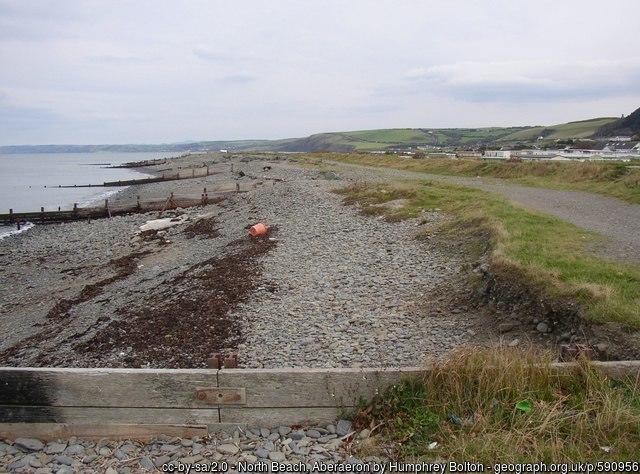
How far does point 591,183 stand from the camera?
1068 inches

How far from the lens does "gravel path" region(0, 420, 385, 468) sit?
4527mm

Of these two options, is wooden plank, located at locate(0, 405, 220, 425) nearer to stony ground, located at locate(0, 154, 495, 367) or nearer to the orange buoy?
stony ground, located at locate(0, 154, 495, 367)

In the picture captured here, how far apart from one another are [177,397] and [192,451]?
0.56 m

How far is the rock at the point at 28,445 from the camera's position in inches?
190

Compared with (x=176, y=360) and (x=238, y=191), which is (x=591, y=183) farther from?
(x=176, y=360)

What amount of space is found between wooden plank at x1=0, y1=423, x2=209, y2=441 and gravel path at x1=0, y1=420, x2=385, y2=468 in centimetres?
6

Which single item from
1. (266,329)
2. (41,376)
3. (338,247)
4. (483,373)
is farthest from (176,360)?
(338,247)

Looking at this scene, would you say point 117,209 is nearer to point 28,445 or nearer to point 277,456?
point 28,445

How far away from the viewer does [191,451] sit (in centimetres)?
475

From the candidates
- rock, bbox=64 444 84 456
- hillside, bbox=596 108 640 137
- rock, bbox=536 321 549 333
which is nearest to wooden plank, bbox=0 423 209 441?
rock, bbox=64 444 84 456

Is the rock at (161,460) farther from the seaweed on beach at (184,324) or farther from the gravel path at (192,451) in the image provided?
the seaweed on beach at (184,324)

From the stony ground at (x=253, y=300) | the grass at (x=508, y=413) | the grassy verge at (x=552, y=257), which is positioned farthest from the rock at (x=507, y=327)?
the grass at (x=508, y=413)

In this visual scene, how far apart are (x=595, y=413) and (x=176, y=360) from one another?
637 cm

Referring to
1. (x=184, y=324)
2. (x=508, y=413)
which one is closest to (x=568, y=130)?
(x=184, y=324)
